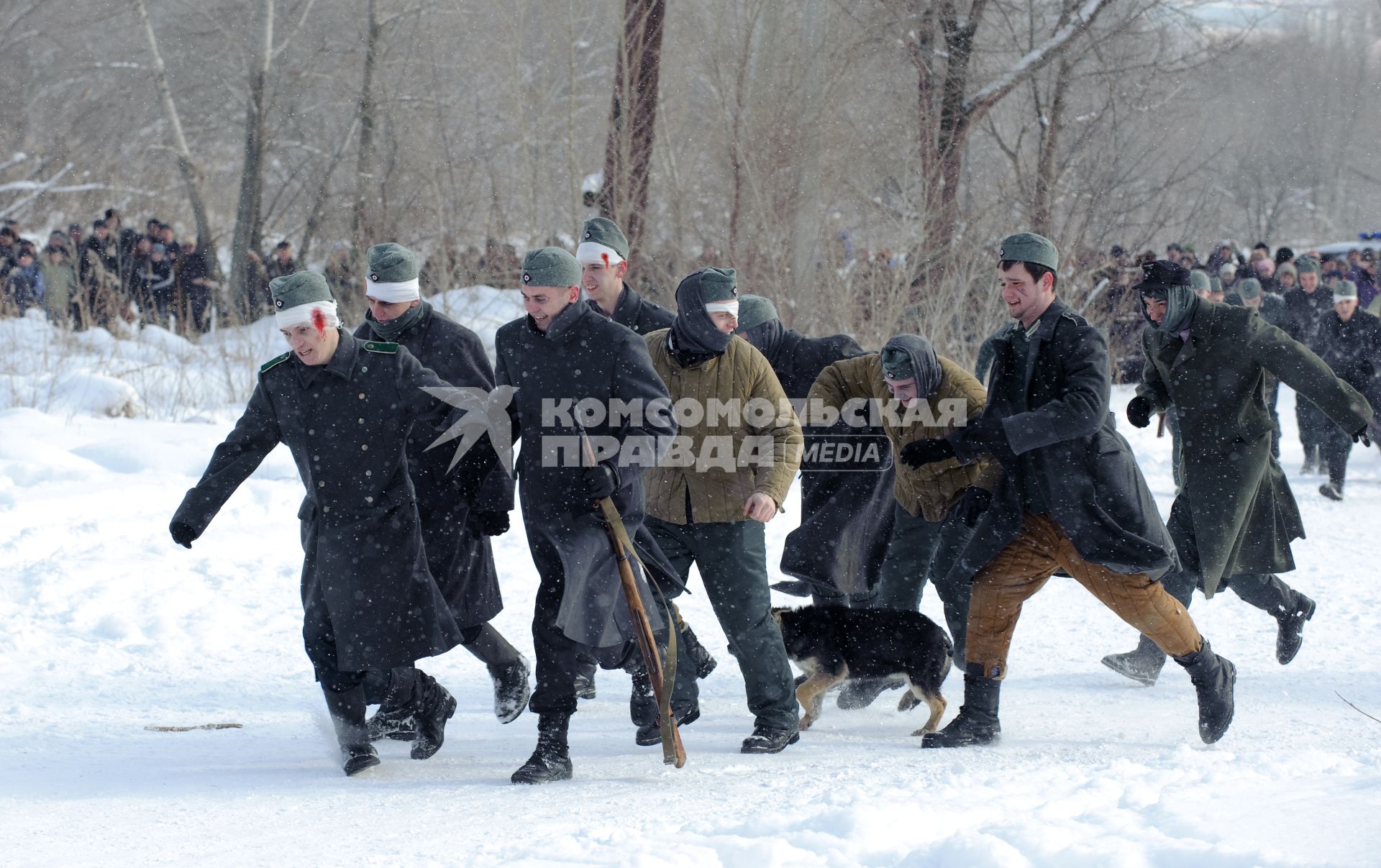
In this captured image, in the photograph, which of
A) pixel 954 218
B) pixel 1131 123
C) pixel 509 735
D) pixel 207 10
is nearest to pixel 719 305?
pixel 509 735

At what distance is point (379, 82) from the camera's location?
19484 mm

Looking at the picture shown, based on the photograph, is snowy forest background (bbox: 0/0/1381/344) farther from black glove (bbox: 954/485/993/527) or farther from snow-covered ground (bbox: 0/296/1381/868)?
black glove (bbox: 954/485/993/527)

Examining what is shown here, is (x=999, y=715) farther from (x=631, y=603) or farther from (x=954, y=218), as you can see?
(x=954, y=218)

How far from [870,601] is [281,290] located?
2973 millimetres

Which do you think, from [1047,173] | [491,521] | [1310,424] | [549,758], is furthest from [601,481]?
[1047,173]

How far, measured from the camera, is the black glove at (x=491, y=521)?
5.09 metres

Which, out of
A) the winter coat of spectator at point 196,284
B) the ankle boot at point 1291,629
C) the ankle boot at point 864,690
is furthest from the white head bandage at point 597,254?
the winter coat of spectator at point 196,284

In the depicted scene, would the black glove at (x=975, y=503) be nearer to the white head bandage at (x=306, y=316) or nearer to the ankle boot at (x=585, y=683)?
the ankle boot at (x=585, y=683)

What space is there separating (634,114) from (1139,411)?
8.26 m

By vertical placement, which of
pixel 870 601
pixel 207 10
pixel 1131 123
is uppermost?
pixel 207 10

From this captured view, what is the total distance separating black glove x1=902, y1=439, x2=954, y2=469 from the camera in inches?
196

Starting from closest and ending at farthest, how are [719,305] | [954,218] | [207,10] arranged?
[719,305] < [954,218] < [207,10]

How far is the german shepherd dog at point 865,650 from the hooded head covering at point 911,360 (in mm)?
923

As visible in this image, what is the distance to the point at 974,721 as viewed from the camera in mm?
5129
